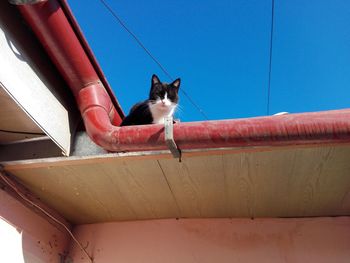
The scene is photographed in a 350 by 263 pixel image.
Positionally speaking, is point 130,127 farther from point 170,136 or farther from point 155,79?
point 155,79

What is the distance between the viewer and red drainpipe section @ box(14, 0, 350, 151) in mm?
1002

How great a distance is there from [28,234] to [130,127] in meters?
0.87

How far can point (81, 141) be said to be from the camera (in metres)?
1.42

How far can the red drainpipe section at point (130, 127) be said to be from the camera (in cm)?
100

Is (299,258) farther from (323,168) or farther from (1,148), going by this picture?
(1,148)

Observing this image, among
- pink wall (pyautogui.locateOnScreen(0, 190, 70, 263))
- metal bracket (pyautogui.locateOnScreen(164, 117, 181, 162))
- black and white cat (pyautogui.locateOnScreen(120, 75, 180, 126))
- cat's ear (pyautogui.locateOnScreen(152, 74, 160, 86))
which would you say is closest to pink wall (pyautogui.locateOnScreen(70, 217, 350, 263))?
pink wall (pyautogui.locateOnScreen(0, 190, 70, 263))

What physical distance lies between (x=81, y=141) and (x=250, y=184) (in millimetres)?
829

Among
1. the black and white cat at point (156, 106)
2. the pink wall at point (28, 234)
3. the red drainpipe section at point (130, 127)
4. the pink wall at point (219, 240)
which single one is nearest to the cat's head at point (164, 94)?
the black and white cat at point (156, 106)

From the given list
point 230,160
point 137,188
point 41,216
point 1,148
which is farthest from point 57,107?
point 230,160

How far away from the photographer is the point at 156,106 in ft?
6.07

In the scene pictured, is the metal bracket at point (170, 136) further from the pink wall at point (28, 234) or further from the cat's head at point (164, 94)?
the pink wall at point (28, 234)

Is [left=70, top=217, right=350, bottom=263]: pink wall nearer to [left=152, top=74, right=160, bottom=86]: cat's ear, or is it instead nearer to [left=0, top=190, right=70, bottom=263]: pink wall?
[left=0, top=190, right=70, bottom=263]: pink wall

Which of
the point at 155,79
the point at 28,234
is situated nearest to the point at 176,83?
the point at 155,79

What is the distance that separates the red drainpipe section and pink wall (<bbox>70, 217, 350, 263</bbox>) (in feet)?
2.69
